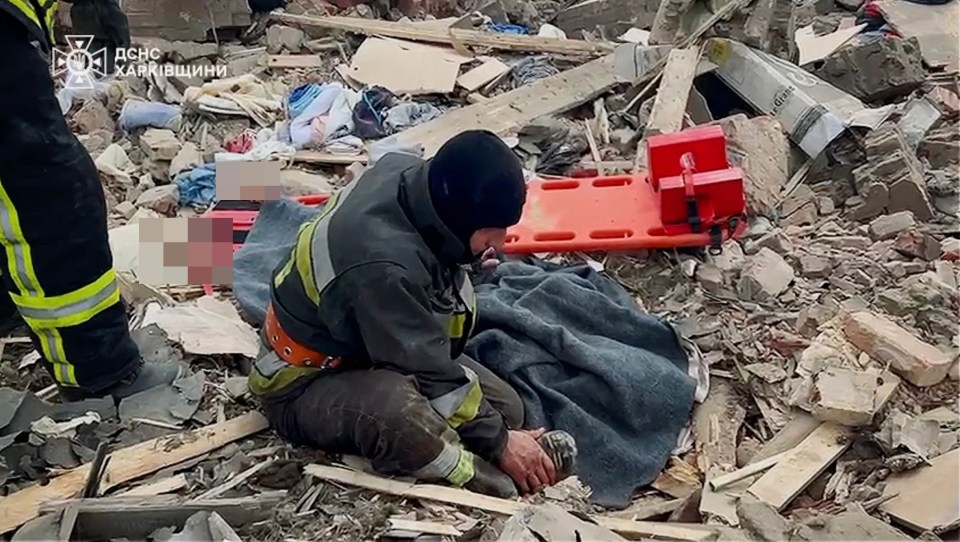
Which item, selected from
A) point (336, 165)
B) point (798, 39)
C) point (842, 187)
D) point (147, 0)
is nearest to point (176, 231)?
point (336, 165)

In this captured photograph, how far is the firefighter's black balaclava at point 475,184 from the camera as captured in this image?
3209 mm

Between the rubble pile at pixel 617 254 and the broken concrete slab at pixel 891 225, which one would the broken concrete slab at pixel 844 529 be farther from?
the broken concrete slab at pixel 891 225

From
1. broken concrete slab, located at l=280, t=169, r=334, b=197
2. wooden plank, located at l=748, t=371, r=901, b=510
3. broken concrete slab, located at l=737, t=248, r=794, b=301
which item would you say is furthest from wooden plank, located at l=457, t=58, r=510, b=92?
wooden plank, located at l=748, t=371, r=901, b=510

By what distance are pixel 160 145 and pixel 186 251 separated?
4.24 ft

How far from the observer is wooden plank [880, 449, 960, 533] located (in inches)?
A: 130

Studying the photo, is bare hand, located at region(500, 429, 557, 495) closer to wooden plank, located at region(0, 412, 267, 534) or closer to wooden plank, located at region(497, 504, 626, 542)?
wooden plank, located at region(497, 504, 626, 542)

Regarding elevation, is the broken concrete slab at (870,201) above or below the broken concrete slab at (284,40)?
above

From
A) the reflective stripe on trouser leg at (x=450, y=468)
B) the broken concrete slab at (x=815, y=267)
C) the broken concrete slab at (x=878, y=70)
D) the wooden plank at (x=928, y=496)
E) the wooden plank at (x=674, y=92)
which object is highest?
the broken concrete slab at (x=878, y=70)

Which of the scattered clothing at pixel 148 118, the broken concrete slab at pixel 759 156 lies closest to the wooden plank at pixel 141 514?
the broken concrete slab at pixel 759 156

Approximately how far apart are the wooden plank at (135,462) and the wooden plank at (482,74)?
3.30 metres

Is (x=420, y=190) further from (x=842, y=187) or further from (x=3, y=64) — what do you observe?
(x=842, y=187)

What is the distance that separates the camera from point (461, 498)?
3.48 meters

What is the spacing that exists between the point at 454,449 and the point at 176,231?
7.43 ft

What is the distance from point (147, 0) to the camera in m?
7.34
